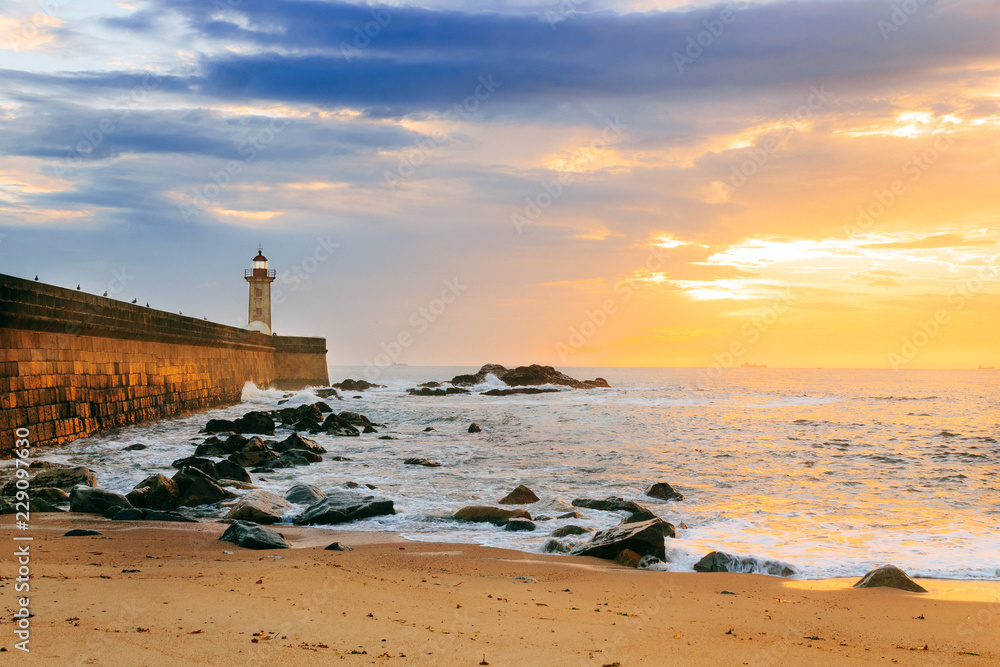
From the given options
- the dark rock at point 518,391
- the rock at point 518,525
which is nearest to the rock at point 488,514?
the rock at point 518,525

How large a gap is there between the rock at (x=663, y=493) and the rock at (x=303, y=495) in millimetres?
4612

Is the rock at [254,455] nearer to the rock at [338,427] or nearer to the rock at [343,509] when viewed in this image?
the rock at [343,509]

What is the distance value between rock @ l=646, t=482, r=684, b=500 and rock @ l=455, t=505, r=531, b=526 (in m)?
2.63

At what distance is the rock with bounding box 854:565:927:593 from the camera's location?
5.44 meters

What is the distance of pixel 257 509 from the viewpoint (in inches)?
305

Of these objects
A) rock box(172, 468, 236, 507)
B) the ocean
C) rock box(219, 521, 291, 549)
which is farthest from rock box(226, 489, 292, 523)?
rock box(219, 521, 291, 549)

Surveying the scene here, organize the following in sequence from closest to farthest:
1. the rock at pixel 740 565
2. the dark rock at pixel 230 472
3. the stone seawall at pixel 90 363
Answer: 1. the rock at pixel 740 565
2. the dark rock at pixel 230 472
3. the stone seawall at pixel 90 363

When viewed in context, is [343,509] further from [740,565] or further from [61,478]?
[740,565]

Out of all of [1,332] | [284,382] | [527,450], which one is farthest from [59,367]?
[284,382]

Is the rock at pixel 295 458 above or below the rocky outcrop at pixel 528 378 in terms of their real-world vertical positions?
below

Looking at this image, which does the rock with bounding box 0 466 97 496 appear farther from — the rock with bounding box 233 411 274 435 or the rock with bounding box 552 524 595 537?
the rock with bounding box 233 411 274 435

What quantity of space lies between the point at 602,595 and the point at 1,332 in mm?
10568

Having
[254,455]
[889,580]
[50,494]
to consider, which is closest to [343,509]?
[50,494]

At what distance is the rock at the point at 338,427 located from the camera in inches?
760
